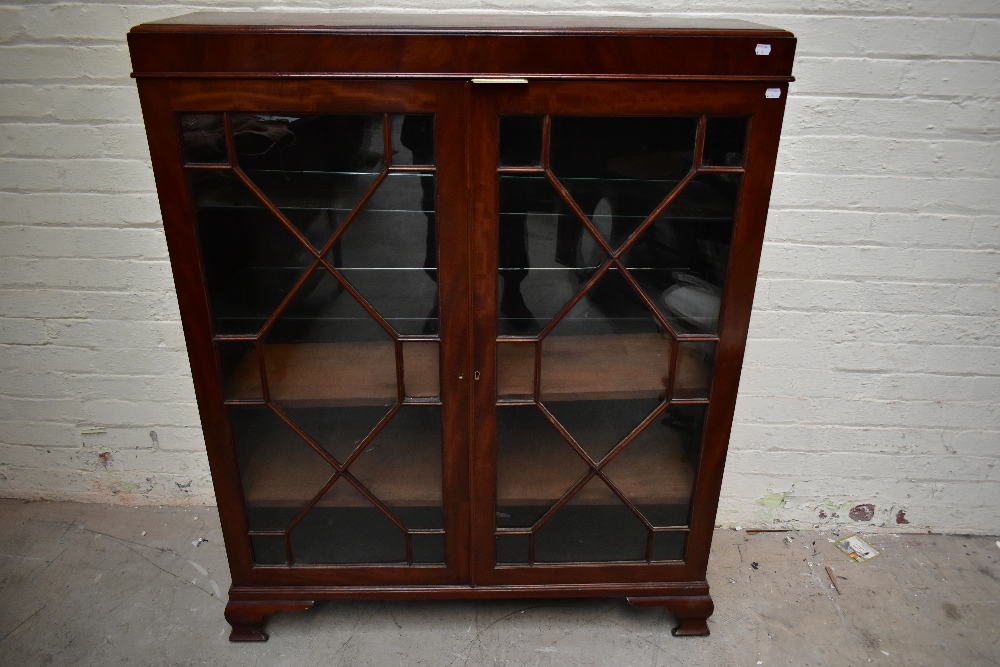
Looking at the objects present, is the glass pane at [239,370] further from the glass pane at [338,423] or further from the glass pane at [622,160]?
the glass pane at [622,160]

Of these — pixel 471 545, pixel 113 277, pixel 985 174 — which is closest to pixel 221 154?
pixel 113 277

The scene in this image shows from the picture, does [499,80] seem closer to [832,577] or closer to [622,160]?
[622,160]

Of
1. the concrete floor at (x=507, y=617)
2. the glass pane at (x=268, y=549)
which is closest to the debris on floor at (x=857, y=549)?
the concrete floor at (x=507, y=617)

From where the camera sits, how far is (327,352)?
1.42 m

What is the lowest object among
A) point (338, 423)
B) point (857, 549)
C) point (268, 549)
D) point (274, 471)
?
point (857, 549)

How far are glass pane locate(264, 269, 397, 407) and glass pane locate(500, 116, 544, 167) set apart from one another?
16.0 inches

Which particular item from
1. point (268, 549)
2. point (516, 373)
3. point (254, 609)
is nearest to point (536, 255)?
point (516, 373)

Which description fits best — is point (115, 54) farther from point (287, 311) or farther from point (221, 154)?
point (287, 311)

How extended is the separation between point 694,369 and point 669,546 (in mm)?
463

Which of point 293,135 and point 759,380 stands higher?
point 293,135

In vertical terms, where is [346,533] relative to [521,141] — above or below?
below

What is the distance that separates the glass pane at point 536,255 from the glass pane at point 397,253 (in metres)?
0.14

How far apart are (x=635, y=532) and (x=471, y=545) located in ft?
1.24

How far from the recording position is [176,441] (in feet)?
6.68
